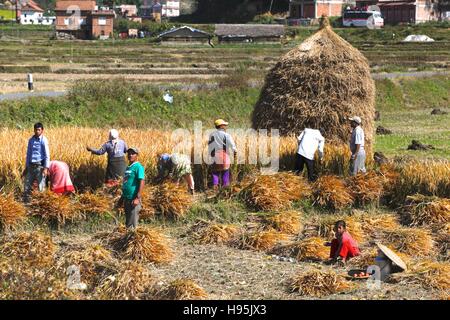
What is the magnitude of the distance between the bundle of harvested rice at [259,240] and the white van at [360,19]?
262ft

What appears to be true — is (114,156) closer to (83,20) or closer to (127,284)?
(127,284)

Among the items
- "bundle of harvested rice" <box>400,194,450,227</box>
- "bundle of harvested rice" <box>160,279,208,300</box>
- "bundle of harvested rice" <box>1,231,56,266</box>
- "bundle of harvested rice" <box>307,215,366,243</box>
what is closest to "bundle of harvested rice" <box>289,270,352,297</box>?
"bundle of harvested rice" <box>160,279,208,300</box>

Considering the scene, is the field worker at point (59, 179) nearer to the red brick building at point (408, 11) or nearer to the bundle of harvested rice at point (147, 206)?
the bundle of harvested rice at point (147, 206)

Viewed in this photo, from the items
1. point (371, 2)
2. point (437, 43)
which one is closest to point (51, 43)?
point (437, 43)

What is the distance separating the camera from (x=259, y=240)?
41.4ft

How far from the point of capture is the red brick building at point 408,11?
96688 mm

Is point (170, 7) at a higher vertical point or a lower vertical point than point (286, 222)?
higher

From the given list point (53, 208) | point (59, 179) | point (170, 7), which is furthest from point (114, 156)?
point (170, 7)

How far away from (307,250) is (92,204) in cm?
342

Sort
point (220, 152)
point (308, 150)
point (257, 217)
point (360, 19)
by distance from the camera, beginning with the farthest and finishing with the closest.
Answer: point (360, 19)
point (308, 150)
point (220, 152)
point (257, 217)

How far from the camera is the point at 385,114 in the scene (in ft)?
112

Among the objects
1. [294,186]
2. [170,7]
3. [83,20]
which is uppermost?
[170,7]

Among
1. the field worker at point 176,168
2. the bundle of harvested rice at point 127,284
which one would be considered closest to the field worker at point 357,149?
the field worker at point 176,168

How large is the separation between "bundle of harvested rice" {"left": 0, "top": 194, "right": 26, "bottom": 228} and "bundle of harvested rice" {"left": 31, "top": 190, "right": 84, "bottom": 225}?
0.20 metres
